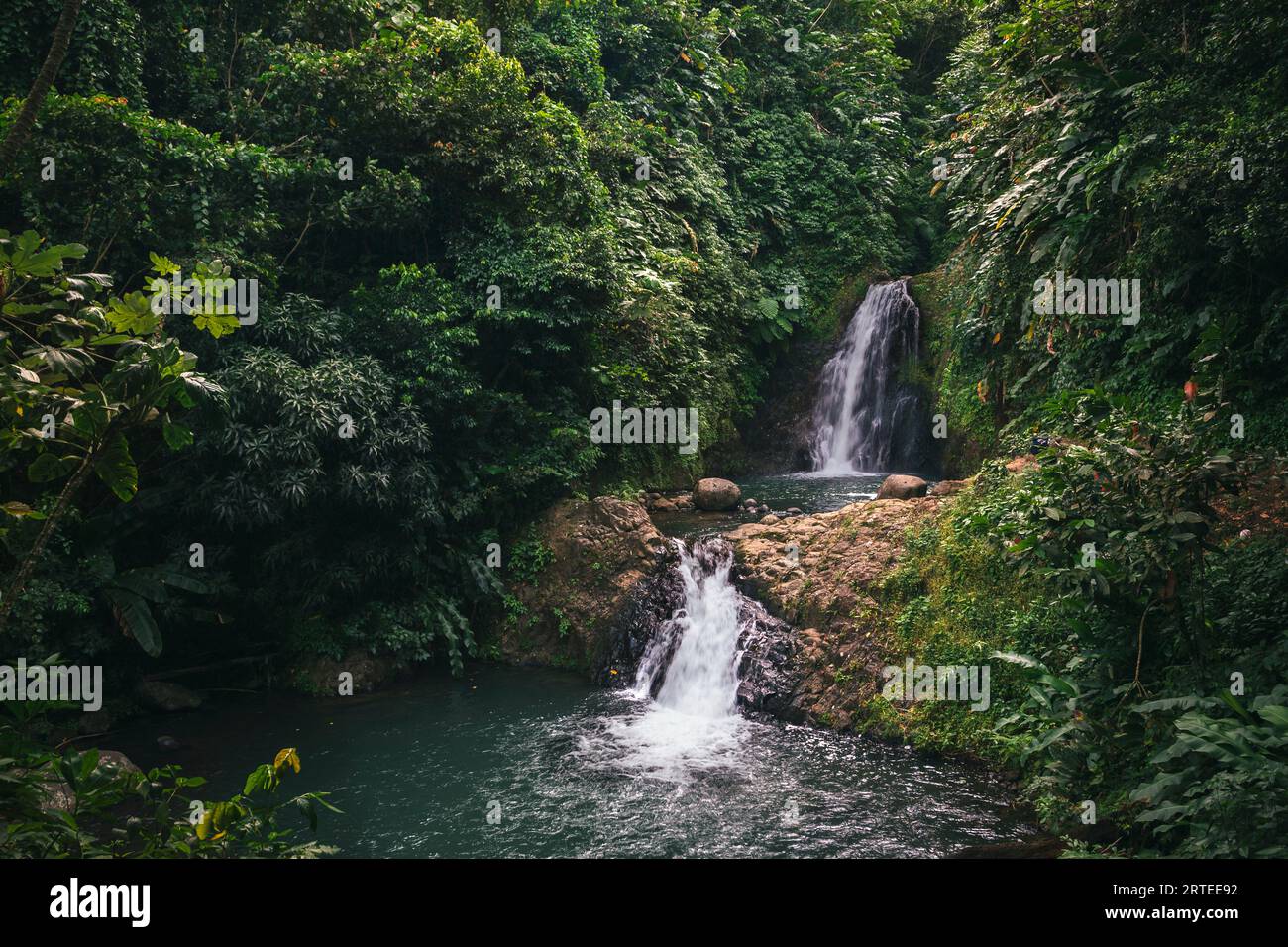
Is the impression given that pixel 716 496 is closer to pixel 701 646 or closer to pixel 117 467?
pixel 701 646

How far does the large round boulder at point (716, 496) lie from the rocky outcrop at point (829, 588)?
2.36 m

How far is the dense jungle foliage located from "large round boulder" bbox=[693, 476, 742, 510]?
1.22 metres

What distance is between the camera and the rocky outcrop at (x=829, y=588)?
9984 millimetres

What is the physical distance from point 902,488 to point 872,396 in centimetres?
600

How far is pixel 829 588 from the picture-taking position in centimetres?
1095

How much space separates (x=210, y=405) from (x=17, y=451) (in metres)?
1.37

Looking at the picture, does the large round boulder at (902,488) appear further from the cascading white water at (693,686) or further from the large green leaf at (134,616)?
the large green leaf at (134,616)

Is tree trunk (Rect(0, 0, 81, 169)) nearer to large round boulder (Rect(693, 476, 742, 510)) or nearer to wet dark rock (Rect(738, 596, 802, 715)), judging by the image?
wet dark rock (Rect(738, 596, 802, 715))

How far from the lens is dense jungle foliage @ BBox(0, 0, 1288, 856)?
6.18 metres

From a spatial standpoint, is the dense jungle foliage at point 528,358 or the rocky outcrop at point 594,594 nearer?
the dense jungle foliage at point 528,358

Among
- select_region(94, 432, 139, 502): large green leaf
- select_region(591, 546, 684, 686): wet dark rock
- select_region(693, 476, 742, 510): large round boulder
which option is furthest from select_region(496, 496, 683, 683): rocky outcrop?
select_region(94, 432, 139, 502): large green leaf

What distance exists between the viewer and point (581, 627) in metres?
12.3

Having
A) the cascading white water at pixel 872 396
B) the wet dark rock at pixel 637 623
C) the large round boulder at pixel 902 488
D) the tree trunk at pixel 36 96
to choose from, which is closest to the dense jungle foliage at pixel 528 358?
the tree trunk at pixel 36 96
